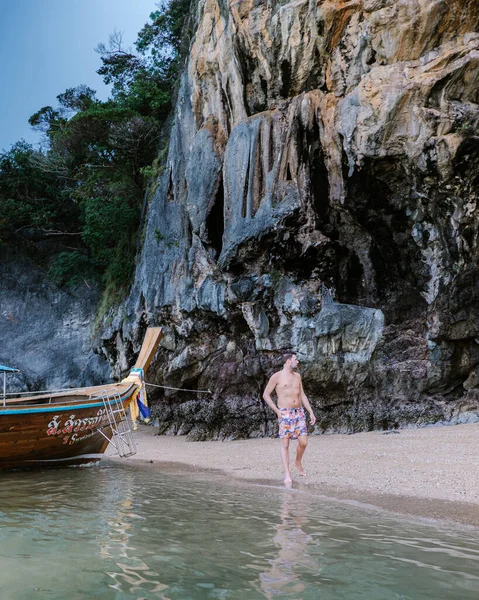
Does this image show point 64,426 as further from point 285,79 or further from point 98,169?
point 98,169

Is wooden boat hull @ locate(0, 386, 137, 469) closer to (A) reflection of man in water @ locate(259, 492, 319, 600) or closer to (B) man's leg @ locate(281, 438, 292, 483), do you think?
(B) man's leg @ locate(281, 438, 292, 483)

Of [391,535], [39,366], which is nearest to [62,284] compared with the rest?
[39,366]

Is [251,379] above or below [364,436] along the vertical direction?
above

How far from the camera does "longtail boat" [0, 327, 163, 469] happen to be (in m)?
8.98

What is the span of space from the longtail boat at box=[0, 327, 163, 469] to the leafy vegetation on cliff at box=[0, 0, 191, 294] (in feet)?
32.5

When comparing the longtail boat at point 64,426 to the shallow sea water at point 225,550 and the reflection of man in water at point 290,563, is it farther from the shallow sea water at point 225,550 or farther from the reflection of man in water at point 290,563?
the reflection of man in water at point 290,563

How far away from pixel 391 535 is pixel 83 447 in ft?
22.6

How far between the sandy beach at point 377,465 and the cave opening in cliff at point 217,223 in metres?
5.16

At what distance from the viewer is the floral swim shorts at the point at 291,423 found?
725 cm

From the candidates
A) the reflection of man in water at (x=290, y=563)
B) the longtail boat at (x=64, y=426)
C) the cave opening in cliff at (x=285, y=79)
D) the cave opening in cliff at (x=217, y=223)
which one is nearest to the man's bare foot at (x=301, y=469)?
the reflection of man in water at (x=290, y=563)

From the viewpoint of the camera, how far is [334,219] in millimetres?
12469

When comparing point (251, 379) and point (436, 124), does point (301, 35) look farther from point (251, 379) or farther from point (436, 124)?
point (251, 379)

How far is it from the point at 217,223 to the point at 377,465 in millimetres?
8591

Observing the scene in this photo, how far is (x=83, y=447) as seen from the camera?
9.99m
